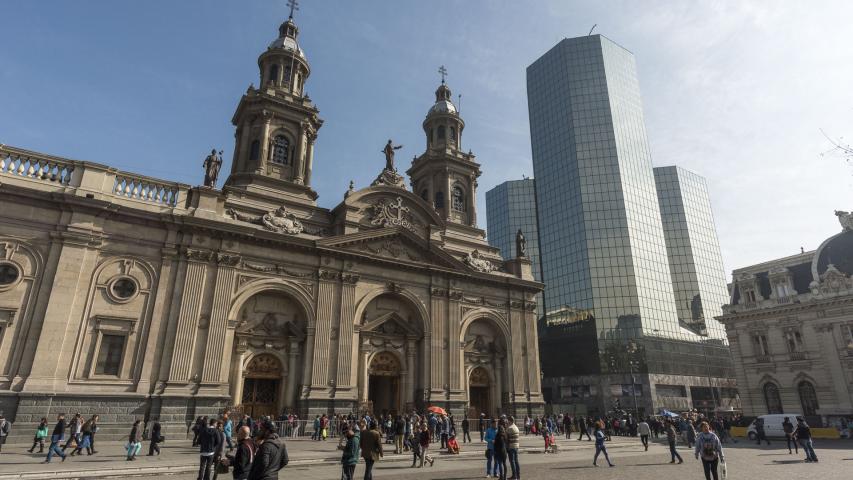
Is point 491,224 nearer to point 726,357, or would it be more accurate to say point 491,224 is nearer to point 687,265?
point 687,265

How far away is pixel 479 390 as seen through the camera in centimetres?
3600

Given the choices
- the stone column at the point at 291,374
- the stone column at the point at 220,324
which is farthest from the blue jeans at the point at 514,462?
the stone column at the point at 220,324

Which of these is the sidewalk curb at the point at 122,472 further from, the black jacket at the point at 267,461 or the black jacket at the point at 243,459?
the black jacket at the point at 267,461

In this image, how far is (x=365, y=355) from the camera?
3070 cm

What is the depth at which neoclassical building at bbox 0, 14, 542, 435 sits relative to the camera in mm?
22172

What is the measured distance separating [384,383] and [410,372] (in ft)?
6.91

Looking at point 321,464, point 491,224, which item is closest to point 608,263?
point 491,224

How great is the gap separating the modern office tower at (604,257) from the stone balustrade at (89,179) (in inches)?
2027

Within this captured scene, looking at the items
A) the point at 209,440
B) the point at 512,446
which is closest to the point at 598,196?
the point at 512,446

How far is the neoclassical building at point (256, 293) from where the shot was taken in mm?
22172

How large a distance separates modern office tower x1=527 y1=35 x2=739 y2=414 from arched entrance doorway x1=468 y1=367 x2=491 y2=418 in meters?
27.6

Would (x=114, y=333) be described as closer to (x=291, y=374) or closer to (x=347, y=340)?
(x=291, y=374)

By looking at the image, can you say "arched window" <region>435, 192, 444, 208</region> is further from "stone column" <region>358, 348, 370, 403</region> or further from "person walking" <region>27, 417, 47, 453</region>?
"person walking" <region>27, 417, 47, 453</region>

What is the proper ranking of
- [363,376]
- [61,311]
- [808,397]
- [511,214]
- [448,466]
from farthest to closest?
[511,214], [808,397], [363,376], [61,311], [448,466]
